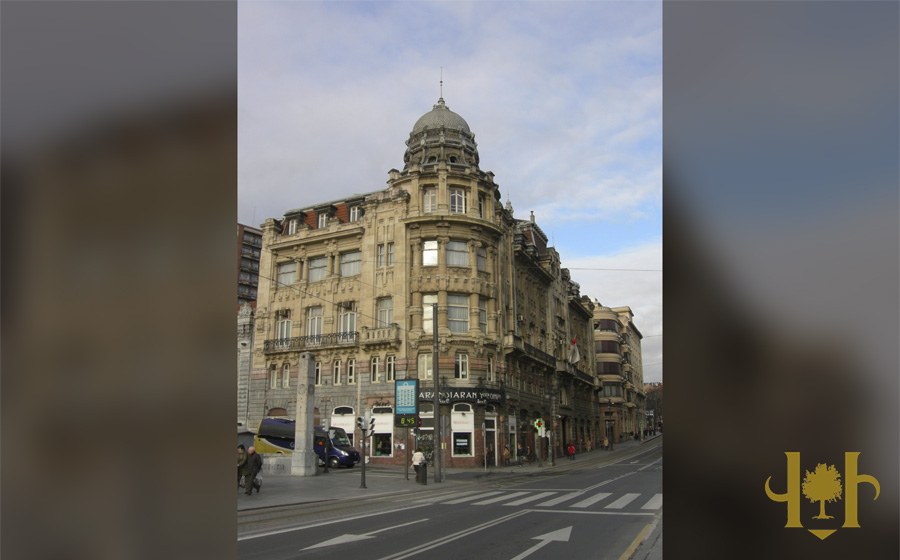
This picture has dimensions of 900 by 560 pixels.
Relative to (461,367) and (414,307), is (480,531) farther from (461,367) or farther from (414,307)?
(414,307)

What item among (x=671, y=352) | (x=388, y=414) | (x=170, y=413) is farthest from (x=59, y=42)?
(x=388, y=414)

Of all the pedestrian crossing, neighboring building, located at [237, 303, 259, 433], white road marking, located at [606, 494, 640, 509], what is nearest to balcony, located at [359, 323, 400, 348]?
neighboring building, located at [237, 303, 259, 433]

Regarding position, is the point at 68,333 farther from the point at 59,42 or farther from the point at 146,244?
the point at 59,42

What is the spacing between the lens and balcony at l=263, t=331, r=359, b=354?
42.4 m

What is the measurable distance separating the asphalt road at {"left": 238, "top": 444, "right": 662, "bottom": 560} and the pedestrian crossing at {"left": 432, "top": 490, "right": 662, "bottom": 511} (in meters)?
0.03

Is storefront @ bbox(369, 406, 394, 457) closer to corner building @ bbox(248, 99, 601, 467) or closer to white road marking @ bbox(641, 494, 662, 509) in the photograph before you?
corner building @ bbox(248, 99, 601, 467)

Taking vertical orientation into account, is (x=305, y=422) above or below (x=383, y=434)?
above

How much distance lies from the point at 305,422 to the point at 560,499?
12250 mm

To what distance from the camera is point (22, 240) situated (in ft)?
8.18

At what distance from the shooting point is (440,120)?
45.8 m

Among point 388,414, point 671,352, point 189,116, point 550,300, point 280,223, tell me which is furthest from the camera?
point 550,300

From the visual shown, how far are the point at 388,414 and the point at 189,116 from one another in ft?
127

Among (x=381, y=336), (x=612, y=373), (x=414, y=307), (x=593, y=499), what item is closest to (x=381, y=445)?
(x=381, y=336)

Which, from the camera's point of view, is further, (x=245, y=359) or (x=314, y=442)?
(x=245, y=359)
